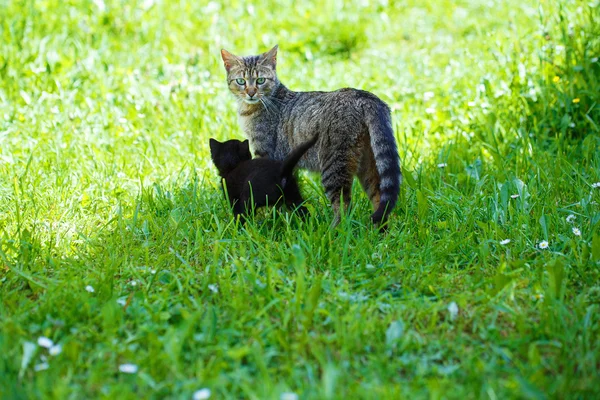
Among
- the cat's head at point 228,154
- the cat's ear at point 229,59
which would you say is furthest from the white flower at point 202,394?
the cat's ear at point 229,59

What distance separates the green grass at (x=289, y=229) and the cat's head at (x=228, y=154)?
0.25 meters

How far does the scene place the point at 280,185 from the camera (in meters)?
4.02

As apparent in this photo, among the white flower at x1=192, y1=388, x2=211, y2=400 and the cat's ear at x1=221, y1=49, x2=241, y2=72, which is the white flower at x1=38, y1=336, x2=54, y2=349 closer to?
the white flower at x1=192, y1=388, x2=211, y2=400

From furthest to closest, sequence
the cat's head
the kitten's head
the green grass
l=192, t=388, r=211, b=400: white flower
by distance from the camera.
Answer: the kitten's head, the cat's head, the green grass, l=192, t=388, r=211, b=400: white flower

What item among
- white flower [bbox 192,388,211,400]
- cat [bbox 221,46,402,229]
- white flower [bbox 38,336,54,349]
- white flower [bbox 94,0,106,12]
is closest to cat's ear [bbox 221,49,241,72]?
cat [bbox 221,46,402,229]

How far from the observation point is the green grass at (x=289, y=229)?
8.70 feet

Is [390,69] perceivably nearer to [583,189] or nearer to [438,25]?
[438,25]

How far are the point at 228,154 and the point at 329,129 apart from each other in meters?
0.73

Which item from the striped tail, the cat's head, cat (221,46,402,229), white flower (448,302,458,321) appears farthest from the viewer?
the cat's head

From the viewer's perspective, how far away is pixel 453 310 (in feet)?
9.95

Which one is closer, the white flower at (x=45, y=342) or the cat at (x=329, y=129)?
the white flower at (x=45, y=342)

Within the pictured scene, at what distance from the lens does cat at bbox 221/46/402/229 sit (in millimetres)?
3914

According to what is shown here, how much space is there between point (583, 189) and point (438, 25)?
14.8 ft

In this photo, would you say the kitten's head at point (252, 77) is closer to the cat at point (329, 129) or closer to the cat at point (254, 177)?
the cat at point (329, 129)
